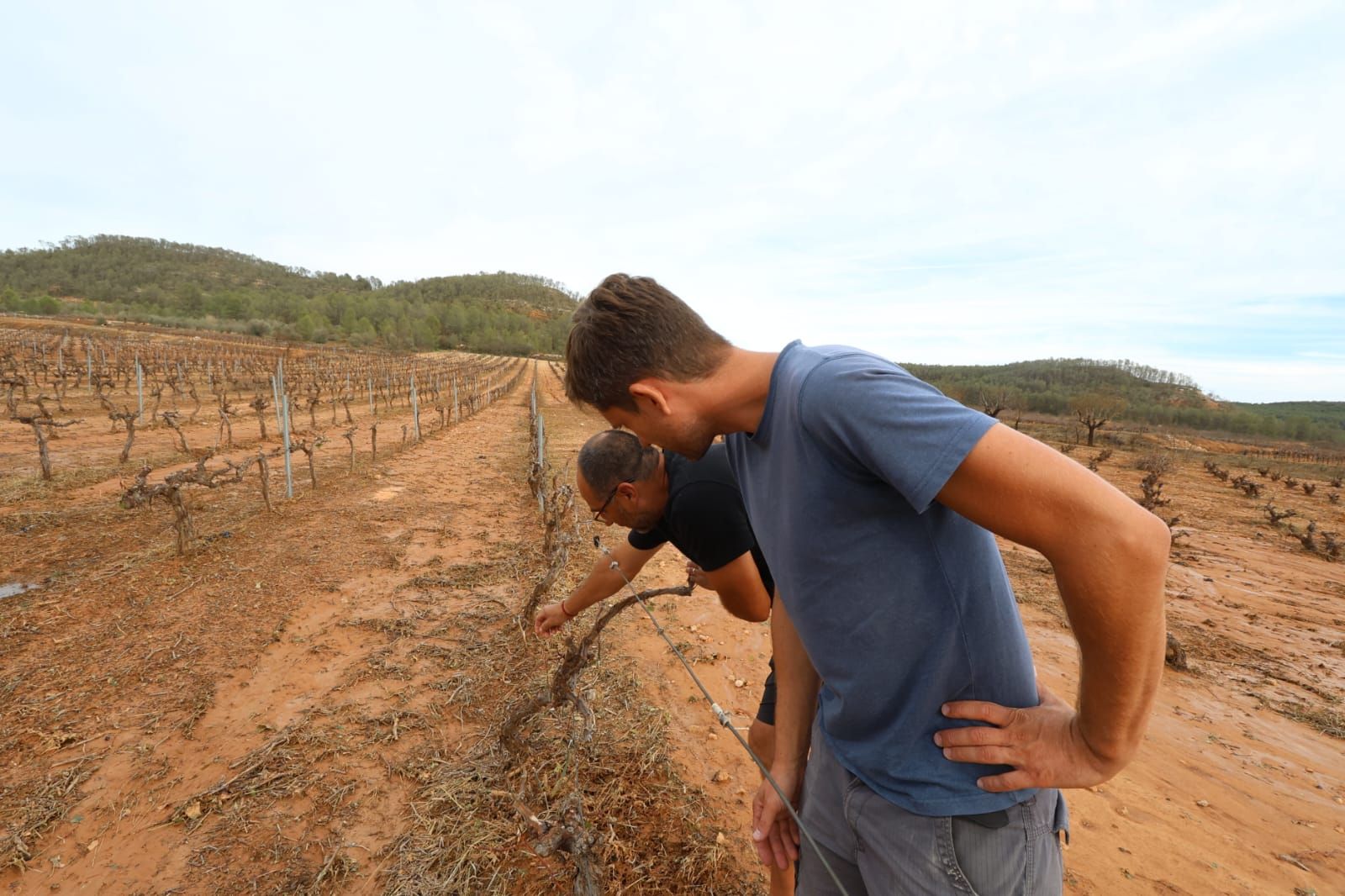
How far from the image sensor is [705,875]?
2596 millimetres

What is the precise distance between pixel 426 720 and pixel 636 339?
3.47 m

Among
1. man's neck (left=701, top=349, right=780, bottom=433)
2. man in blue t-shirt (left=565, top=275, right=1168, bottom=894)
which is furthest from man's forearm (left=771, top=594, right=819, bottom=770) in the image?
man's neck (left=701, top=349, right=780, bottom=433)

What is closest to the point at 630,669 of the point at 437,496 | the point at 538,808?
the point at 538,808

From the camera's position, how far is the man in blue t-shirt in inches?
30.5

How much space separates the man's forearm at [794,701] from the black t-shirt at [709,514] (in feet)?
1.42

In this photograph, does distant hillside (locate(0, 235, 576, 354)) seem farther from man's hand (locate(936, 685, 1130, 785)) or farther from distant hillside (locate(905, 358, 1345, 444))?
man's hand (locate(936, 685, 1130, 785))

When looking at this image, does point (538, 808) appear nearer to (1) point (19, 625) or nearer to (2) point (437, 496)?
(1) point (19, 625)

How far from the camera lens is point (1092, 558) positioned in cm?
74

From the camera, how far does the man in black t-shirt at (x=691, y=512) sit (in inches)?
81.8

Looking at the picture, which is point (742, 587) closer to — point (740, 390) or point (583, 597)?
point (583, 597)

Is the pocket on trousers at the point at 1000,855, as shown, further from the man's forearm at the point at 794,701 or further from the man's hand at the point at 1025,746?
the man's forearm at the point at 794,701

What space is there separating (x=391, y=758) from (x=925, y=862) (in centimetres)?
320

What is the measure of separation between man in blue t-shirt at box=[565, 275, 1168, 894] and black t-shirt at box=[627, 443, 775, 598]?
0.70m

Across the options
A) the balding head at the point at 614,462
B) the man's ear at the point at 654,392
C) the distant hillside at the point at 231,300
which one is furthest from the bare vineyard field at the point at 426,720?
the distant hillside at the point at 231,300
